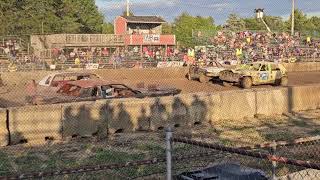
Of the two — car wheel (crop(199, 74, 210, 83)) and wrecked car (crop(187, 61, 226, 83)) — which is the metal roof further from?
car wheel (crop(199, 74, 210, 83))

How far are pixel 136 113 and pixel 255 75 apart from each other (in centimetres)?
1437

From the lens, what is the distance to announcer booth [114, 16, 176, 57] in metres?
42.6

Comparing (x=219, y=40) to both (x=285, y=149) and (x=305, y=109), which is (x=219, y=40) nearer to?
(x=305, y=109)

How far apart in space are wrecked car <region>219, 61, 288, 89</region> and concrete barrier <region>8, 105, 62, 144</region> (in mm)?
15361

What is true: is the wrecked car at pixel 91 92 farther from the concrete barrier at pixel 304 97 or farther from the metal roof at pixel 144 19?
the metal roof at pixel 144 19

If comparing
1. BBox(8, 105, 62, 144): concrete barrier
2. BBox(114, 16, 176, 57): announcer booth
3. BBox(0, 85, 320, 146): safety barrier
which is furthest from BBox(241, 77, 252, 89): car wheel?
BBox(8, 105, 62, 144): concrete barrier

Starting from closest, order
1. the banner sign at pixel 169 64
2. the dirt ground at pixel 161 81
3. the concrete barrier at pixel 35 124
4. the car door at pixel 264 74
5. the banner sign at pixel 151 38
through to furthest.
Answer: the concrete barrier at pixel 35 124, the dirt ground at pixel 161 81, the car door at pixel 264 74, the banner sign at pixel 169 64, the banner sign at pixel 151 38

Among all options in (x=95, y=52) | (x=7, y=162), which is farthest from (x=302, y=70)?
(x=7, y=162)

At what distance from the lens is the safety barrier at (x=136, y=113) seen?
11188mm

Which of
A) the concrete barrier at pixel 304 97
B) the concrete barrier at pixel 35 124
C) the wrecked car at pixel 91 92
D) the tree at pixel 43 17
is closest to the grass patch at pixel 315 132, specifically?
the concrete barrier at pixel 304 97

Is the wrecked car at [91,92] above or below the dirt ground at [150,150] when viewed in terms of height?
above

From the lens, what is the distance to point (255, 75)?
26.0 m

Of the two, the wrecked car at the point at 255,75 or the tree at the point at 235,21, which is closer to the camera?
the wrecked car at the point at 255,75

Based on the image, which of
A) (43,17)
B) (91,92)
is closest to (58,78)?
(91,92)
